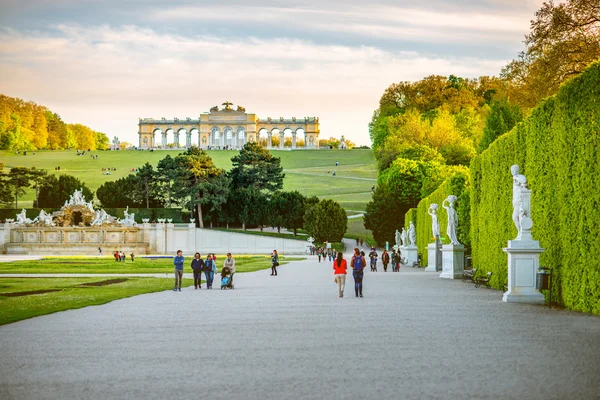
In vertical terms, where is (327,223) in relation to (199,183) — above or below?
below

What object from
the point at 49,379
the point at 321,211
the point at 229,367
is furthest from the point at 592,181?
the point at 321,211

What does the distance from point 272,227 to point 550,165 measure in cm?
7684

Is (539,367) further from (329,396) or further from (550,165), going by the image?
(550,165)

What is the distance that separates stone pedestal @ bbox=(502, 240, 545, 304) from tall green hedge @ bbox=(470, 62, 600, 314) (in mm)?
426

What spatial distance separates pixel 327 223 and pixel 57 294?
207 ft

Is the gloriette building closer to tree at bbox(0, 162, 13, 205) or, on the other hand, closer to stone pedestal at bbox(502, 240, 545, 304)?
tree at bbox(0, 162, 13, 205)

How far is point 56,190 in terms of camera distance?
106125 mm

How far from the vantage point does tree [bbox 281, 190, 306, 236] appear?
92.9 metres

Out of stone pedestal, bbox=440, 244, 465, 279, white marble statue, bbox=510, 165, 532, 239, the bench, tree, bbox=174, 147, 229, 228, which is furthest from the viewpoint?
tree, bbox=174, 147, 229, 228

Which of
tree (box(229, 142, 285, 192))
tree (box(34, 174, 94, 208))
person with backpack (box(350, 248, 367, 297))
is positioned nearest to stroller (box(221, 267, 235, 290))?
person with backpack (box(350, 248, 367, 297))

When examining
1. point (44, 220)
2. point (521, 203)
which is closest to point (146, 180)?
point (44, 220)

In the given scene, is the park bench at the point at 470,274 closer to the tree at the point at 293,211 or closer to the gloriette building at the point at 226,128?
the tree at the point at 293,211

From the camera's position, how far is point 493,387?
8484 millimetres

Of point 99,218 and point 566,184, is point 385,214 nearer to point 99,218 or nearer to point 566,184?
point 99,218
